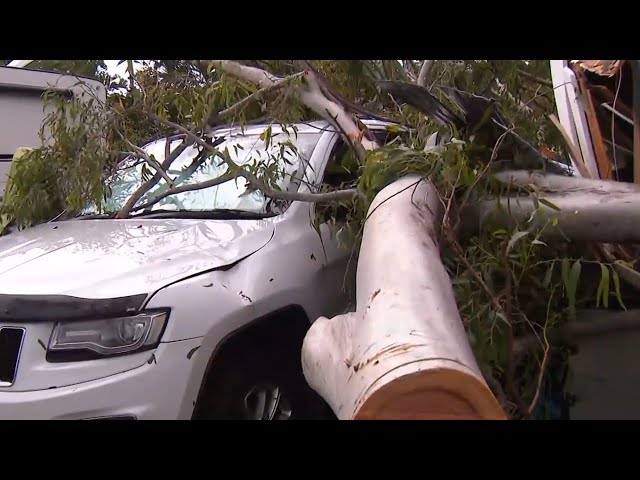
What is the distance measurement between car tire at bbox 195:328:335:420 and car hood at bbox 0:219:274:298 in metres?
0.41

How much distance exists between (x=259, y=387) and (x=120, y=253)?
0.84 meters

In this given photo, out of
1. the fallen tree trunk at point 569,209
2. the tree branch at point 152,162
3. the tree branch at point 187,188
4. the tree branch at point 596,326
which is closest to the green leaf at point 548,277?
the fallen tree trunk at point 569,209

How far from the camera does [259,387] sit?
2703mm

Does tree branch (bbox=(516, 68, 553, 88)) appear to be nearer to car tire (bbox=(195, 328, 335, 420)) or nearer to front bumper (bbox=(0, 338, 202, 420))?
car tire (bbox=(195, 328, 335, 420))

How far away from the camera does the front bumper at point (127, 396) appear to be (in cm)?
224

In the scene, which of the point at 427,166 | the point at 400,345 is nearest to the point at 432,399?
the point at 400,345

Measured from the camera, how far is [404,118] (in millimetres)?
3580

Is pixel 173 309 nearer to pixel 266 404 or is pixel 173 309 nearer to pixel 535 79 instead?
pixel 266 404

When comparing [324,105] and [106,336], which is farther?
[324,105]

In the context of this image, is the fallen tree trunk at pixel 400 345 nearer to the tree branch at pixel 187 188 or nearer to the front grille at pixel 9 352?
the front grille at pixel 9 352

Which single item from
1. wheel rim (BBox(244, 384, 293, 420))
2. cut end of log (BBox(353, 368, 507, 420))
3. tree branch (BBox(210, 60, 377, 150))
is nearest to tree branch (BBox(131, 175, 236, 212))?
tree branch (BBox(210, 60, 377, 150))

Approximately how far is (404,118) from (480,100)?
3.83ft

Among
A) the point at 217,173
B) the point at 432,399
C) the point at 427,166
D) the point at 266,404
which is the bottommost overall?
the point at 266,404

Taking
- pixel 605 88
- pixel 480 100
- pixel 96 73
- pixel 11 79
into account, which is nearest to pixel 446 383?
pixel 480 100
